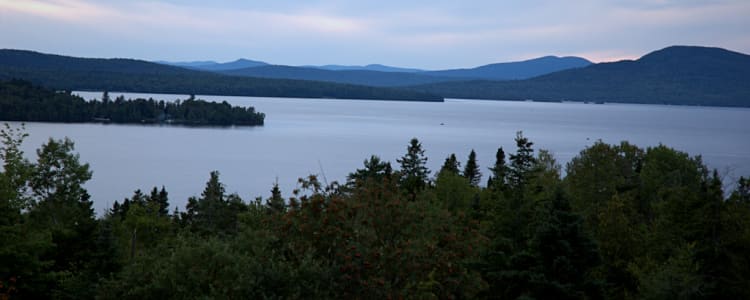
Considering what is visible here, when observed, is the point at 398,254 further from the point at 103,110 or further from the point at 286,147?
A: the point at 103,110

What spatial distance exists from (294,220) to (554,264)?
653cm

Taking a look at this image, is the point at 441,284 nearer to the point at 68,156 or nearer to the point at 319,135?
the point at 68,156

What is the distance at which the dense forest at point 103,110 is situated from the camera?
483 feet

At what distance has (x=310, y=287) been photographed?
12484mm

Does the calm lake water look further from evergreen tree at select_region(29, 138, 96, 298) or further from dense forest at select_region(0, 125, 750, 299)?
dense forest at select_region(0, 125, 750, 299)

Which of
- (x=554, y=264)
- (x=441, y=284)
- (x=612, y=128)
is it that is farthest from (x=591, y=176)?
(x=612, y=128)

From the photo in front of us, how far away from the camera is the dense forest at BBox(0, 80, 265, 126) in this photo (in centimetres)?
14725

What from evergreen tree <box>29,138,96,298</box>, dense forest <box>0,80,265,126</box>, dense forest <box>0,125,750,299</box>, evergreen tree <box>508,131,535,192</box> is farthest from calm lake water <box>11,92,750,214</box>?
dense forest <box>0,125,750,299</box>

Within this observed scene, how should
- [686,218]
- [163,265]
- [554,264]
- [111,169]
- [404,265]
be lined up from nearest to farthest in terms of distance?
[404,265], [163,265], [554,264], [686,218], [111,169]

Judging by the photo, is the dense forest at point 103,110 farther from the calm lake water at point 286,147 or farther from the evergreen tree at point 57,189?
the evergreen tree at point 57,189

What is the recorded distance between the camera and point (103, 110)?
159 m

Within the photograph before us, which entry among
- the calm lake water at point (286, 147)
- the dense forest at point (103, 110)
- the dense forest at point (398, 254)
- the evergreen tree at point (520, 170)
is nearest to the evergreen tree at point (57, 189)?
the dense forest at point (398, 254)

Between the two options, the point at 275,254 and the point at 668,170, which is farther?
the point at 668,170

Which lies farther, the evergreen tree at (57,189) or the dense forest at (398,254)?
the evergreen tree at (57,189)
